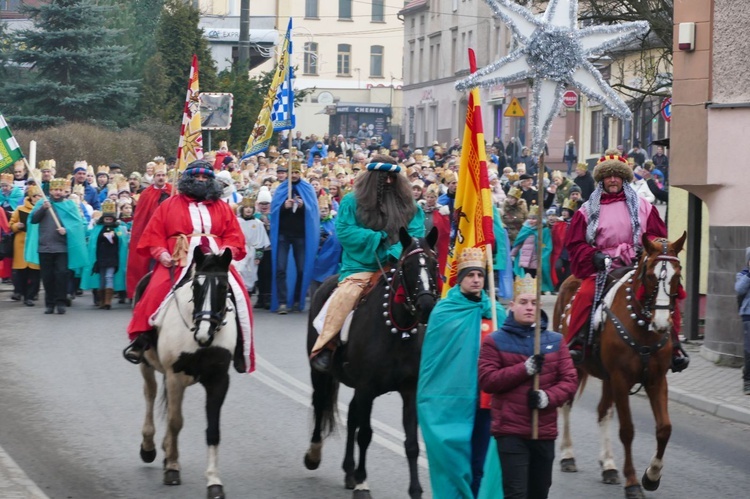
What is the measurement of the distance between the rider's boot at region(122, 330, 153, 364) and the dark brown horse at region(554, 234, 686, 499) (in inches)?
126

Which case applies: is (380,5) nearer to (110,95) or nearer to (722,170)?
(110,95)

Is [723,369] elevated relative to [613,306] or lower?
lower

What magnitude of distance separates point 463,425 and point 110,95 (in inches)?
1417

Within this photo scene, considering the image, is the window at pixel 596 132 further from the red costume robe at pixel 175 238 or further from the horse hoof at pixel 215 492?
the horse hoof at pixel 215 492

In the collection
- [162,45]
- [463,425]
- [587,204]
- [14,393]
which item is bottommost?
[14,393]

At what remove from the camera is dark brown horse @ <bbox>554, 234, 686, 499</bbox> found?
962 centimetres

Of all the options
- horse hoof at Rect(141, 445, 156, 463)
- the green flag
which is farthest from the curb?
the green flag

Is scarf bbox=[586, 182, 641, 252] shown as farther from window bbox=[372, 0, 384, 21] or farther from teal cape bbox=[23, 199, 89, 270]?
window bbox=[372, 0, 384, 21]

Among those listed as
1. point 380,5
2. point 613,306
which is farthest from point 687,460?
point 380,5

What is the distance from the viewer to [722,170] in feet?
54.5

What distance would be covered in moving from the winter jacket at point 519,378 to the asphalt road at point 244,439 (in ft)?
7.16

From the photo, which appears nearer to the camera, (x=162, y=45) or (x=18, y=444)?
(x=18, y=444)

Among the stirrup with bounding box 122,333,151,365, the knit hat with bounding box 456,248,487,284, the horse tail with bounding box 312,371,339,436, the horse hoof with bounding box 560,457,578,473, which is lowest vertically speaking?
the horse hoof with bounding box 560,457,578,473

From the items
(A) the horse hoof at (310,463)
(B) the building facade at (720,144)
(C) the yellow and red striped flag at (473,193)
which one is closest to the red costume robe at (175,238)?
(A) the horse hoof at (310,463)
